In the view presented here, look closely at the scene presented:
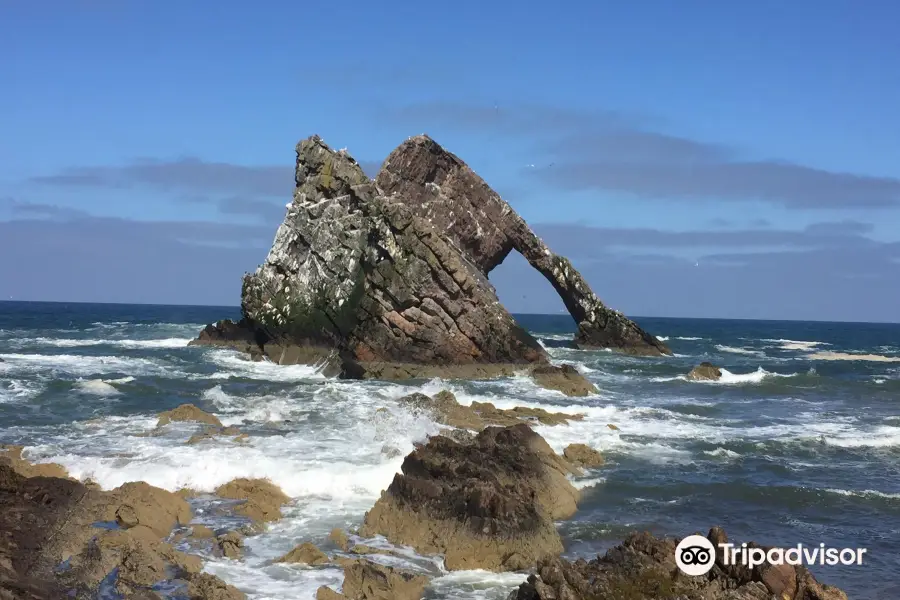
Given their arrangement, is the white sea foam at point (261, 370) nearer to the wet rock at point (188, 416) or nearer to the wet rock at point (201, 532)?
the wet rock at point (188, 416)

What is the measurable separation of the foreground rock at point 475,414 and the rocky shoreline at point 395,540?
523 centimetres

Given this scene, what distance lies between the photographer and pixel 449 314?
36.2 m

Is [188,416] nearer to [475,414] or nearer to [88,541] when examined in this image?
[475,414]

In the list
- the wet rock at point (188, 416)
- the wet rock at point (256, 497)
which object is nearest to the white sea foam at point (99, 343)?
the wet rock at point (188, 416)

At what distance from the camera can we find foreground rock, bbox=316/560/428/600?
32.2 ft

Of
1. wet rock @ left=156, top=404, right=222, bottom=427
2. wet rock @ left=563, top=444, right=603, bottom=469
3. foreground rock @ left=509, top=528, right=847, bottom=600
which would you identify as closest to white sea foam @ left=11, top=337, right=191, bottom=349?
wet rock @ left=156, top=404, right=222, bottom=427

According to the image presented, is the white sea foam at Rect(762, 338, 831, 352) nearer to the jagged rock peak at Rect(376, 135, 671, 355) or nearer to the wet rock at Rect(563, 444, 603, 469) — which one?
the jagged rock peak at Rect(376, 135, 671, 355)

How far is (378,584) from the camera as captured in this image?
10023 millimetres

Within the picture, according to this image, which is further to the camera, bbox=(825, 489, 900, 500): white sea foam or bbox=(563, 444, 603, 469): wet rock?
bbox=(563, 444, 603, 469): wet rock

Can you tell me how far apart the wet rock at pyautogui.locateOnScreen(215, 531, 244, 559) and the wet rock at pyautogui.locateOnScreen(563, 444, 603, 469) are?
8.17 m

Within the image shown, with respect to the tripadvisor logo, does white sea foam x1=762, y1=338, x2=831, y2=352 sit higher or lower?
higher

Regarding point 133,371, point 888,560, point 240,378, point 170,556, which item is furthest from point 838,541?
point 133,371

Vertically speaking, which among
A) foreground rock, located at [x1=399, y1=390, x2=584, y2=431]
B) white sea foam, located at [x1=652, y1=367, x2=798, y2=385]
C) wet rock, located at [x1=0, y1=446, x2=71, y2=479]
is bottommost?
wet rock, located at [x1=0, y1=446, x2=71, y2=479]

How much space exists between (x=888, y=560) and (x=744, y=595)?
16.9ft
